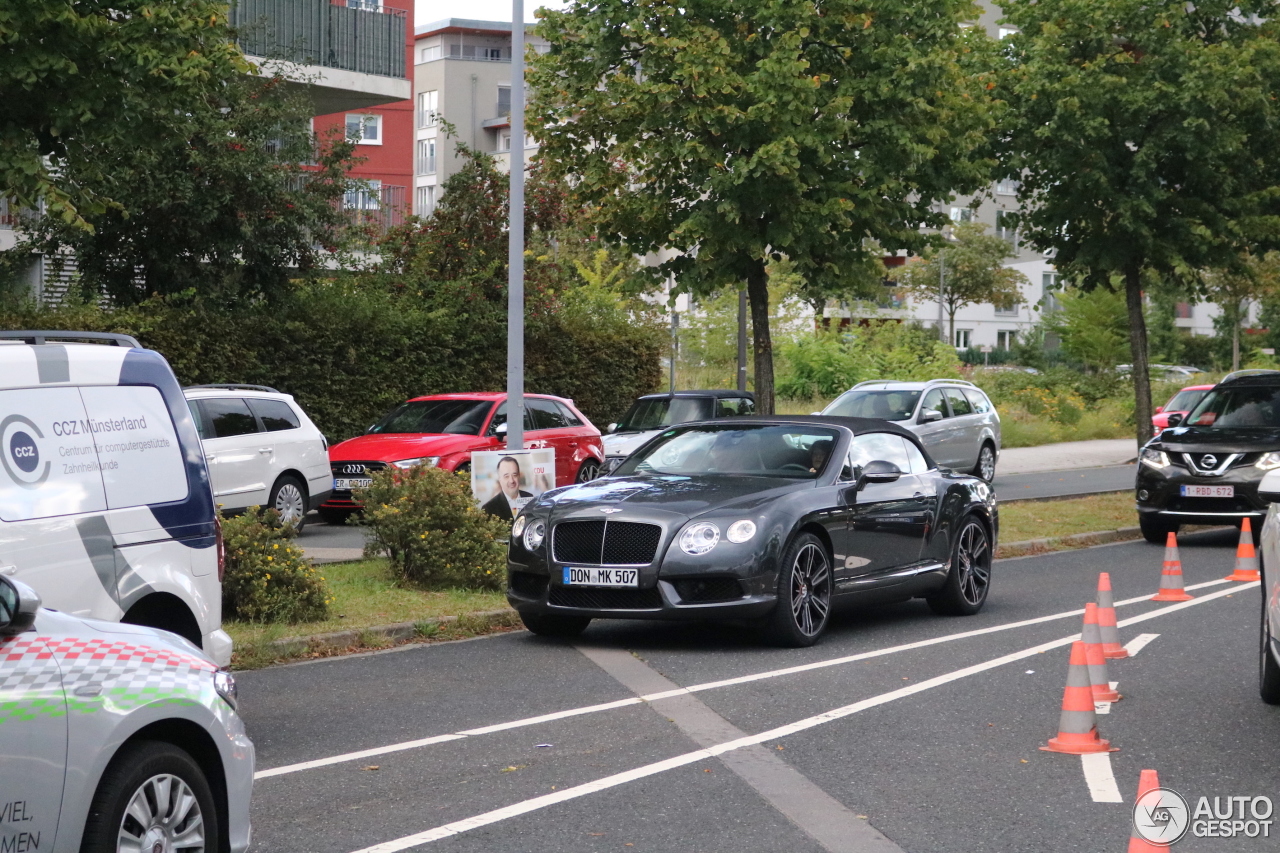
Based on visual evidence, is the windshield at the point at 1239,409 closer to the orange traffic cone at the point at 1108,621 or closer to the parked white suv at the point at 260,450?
the orange traffic cone at the point at 1108,621

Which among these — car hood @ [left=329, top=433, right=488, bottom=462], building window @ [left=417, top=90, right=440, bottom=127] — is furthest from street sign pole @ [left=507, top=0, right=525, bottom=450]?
building window @ [left=417, top=90, right=440, bottom=127]

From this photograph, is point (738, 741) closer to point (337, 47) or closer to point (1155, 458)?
point (1155, 458)

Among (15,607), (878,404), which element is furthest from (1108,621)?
(878,404)

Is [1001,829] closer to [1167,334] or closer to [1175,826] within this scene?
[1175,826]

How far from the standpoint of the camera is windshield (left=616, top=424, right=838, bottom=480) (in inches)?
445

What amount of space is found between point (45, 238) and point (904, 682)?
56.6 feet

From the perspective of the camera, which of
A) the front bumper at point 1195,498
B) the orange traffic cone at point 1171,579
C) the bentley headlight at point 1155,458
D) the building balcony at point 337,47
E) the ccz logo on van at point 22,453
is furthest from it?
the building balcony at point 337,47

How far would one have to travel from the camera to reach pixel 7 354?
6453 millimetres

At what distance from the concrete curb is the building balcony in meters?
15.6

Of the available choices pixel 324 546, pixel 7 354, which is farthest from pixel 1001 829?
pixel 324 546

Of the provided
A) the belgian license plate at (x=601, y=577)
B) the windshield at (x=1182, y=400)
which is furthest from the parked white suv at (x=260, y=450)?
the windshield at (x=1182, y=400)

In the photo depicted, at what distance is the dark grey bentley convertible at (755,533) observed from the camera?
10.0 metres

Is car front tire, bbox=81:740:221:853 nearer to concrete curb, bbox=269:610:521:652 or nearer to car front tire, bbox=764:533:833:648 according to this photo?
concrete curb, bbox=269:610:521:652

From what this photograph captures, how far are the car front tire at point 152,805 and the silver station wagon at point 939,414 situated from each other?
20.8m
